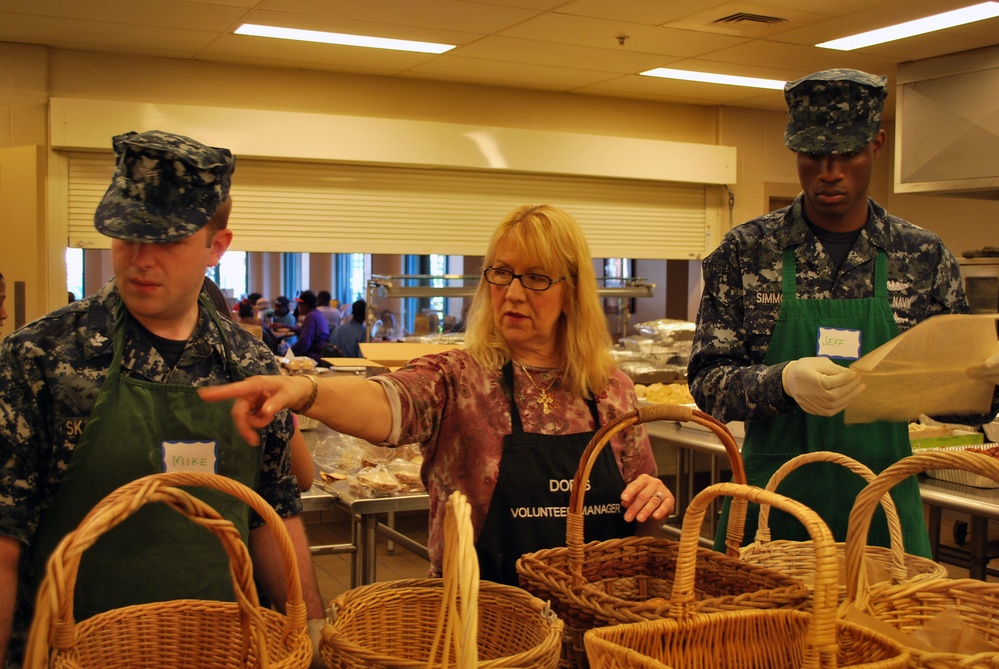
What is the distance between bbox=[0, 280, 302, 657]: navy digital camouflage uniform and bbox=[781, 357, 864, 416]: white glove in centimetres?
106

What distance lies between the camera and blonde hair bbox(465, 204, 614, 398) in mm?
1898

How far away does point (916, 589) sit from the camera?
1.49m

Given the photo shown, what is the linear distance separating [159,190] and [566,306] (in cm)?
82

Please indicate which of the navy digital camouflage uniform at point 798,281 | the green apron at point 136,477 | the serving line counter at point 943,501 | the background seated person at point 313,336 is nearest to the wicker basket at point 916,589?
the navy digital camouflage uniform at point 798,281

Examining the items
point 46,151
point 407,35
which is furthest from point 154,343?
point 46,151

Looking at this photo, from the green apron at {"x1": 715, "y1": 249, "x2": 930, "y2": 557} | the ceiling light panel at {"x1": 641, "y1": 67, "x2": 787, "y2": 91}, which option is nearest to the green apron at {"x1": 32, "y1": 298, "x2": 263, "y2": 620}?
the green apron at {"x1": 715, "y1": 249, "x2": 930, "y2": 557}

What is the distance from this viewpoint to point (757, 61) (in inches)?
230

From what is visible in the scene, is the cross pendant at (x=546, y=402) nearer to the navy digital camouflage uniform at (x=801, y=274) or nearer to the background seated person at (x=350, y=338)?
the navy digital camouflage uniform at (x=801, y=274)

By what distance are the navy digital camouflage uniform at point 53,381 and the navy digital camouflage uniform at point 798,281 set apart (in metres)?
1.09

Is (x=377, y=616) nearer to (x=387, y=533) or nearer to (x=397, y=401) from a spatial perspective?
(x=397, y=401)

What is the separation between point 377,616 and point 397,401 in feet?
1.34

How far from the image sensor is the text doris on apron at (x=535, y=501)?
1.77 meters

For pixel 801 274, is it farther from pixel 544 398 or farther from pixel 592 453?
pixel 592 453

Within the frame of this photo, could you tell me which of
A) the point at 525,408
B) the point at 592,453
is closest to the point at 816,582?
the point at 592,453
